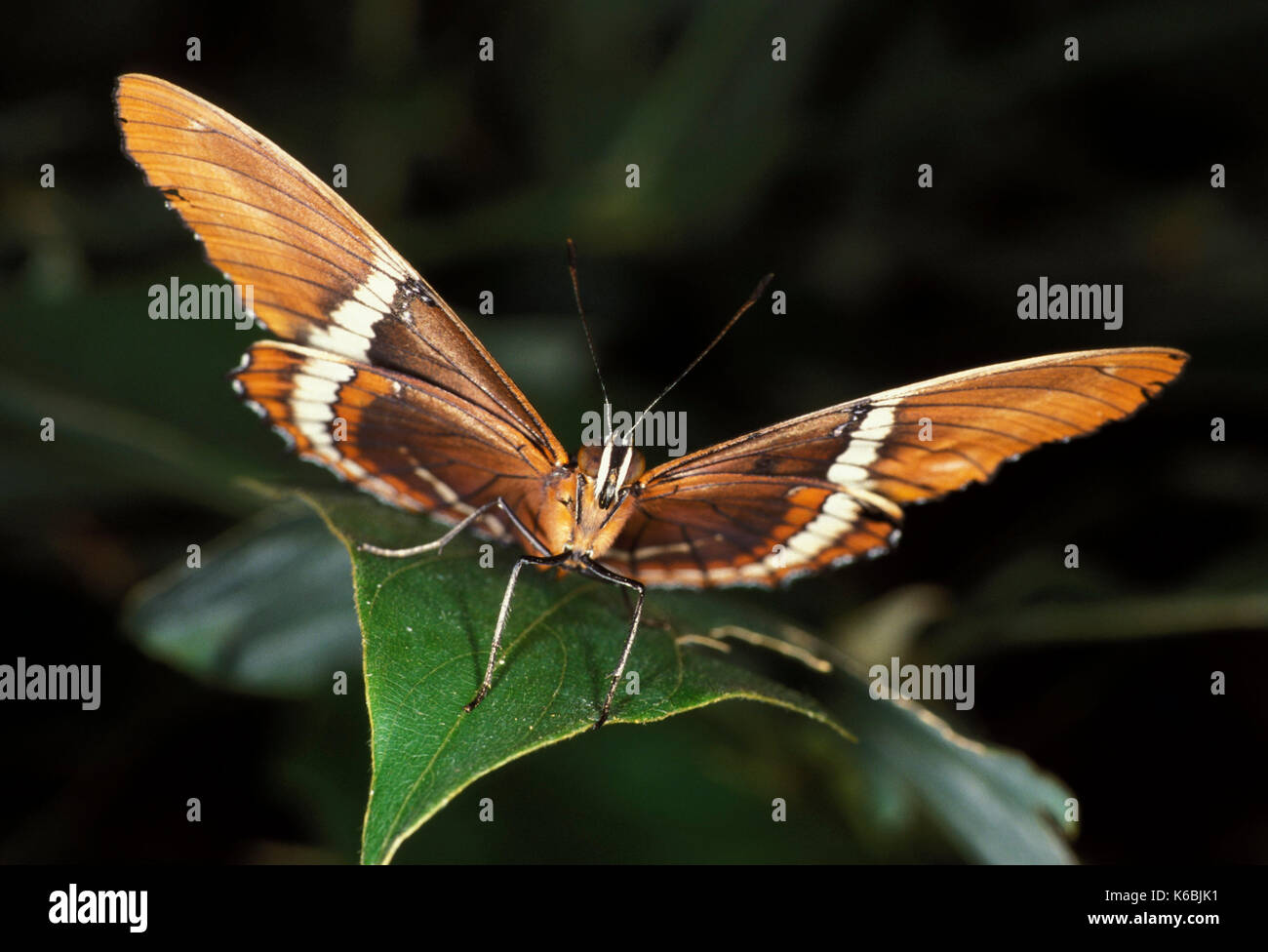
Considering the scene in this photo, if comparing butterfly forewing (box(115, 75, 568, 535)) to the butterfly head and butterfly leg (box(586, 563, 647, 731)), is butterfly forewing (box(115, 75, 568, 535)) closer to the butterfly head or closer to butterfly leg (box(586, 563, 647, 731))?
the butterfly head

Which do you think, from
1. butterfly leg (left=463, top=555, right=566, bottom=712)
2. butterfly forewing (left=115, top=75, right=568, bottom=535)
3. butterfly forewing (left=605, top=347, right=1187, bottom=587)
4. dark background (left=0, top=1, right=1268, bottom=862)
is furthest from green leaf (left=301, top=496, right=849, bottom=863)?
dark background (left=0, top=1, right=1268, bottom=862)

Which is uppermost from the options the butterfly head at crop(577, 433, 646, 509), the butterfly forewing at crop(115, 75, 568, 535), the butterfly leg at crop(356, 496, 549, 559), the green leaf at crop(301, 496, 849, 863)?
the butterfly forewing at crop(115, 75, 568, 535)

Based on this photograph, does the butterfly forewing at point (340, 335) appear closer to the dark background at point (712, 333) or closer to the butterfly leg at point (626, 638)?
the butterfly leg at point (626, 638)

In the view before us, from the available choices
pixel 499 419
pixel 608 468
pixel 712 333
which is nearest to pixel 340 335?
pixel 499 419

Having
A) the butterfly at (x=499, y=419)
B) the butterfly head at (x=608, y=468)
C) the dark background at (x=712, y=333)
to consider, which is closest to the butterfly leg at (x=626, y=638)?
the butterfly at (x=499, y=419)

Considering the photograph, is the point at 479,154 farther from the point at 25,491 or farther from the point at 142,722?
the point at 142,722

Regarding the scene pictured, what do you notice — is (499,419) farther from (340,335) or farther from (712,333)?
(712,333)

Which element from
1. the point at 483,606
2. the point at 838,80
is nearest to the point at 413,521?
the point at 483,606
